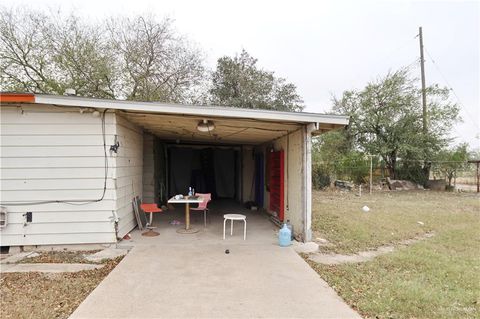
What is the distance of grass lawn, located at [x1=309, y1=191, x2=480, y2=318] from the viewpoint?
2754mm

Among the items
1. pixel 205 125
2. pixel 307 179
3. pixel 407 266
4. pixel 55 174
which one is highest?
pixel 205 125

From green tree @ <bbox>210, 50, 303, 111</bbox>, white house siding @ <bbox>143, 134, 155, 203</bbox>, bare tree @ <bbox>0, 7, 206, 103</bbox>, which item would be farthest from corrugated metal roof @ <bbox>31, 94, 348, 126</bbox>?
green tree @ <bbox>210, 50, 303, 111</bbox>

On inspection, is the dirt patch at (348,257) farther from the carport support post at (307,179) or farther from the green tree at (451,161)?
the green tree at (451,161)

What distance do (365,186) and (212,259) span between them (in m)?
12.9

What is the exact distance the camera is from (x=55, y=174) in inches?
170

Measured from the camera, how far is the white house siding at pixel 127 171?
4.73m

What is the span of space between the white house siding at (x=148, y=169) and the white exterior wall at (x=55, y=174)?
114 inches

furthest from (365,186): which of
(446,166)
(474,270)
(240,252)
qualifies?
(240,252)

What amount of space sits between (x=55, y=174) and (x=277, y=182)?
4.59m

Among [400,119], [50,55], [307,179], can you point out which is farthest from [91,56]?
[400,119]

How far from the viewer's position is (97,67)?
1148 centimetres

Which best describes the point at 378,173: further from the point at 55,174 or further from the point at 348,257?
the point at 55,174

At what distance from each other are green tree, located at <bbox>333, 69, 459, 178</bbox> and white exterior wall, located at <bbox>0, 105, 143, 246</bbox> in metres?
13.8

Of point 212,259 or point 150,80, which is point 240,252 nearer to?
point 212,259
